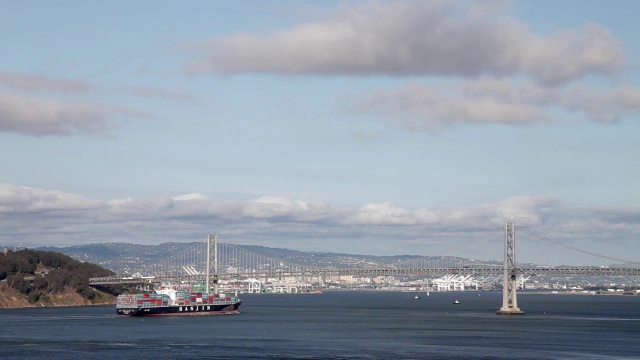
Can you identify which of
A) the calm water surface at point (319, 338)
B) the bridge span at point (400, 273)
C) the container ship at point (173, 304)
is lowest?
the calm water surface at point (319, 338)

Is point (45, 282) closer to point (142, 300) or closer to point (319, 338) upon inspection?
point (142, 300)

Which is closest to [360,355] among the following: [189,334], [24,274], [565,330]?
[189,334]

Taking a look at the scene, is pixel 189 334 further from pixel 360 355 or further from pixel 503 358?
pixel 503 358

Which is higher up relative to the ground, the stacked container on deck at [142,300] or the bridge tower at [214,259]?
the bridge tower at [214,259]

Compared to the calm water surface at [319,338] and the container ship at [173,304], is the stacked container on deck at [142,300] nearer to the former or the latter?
the container ship at [173,304]

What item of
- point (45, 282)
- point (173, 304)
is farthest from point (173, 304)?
point (45, 282)

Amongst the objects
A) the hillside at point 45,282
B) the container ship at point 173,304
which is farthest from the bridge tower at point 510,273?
the hillside at point 45,282

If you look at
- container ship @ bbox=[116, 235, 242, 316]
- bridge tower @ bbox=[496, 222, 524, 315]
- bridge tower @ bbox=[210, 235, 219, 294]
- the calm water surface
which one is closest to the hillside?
bridge tower @ bbox=[210, 235, 219, 294]
